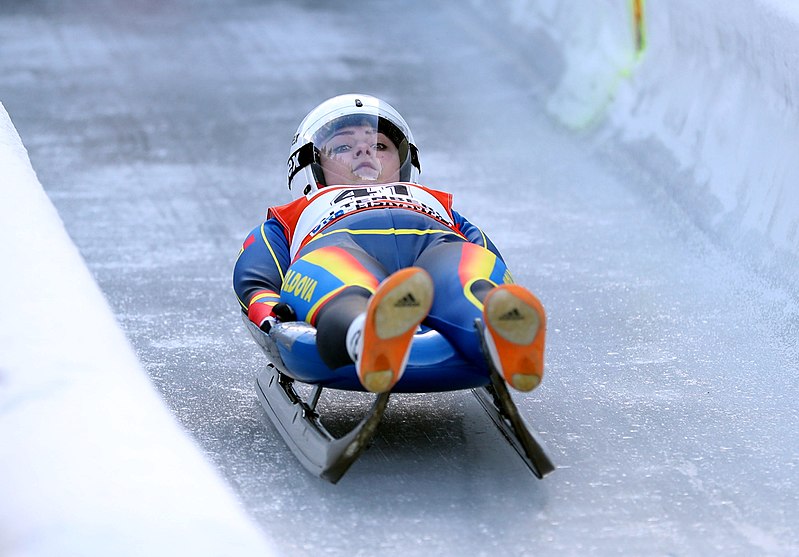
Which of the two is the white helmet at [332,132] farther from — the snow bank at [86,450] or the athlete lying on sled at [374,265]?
the snow bank at [86,450]

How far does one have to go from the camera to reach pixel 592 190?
4.28 metres

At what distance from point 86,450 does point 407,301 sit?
0.53 metres

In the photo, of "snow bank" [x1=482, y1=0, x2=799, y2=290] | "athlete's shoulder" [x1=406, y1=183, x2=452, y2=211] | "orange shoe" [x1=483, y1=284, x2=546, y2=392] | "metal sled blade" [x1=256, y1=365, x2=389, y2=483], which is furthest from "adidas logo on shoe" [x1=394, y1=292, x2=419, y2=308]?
"snow bank" [x1=482, y1=0, x2=799, y2=290]

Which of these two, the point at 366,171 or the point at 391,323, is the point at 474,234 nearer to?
the point at 366,171

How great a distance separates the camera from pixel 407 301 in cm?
192

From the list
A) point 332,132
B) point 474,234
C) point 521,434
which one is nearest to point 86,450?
point 521,434

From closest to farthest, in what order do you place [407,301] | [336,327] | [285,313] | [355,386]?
[407,301] < [336,327] < [355,386] < [285,313]

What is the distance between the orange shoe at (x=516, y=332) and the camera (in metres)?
1.95

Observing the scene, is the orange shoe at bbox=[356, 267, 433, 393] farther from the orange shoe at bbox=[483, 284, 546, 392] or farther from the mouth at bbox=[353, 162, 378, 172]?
the mouth at bbox=[353, 162, 378, 172]

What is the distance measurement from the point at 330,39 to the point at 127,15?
1.31m

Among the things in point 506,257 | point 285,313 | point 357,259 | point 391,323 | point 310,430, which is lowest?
point 506,257

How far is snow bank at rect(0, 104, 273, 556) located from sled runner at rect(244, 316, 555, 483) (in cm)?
24

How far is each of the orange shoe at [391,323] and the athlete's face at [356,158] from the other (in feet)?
3.23

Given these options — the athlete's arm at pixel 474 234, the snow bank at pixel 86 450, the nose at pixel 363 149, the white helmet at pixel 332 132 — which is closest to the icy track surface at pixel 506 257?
the snow bank at pixel 86 450
